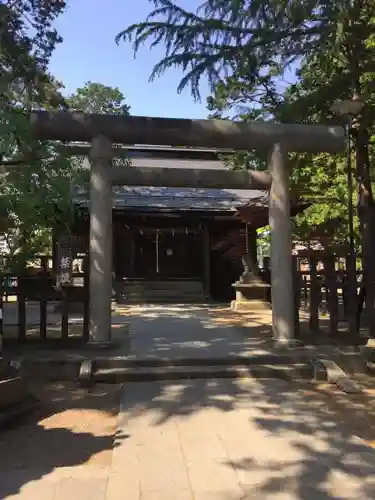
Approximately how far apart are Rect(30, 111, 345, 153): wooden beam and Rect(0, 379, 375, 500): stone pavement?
4.12 meters

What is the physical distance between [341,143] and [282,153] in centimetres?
105

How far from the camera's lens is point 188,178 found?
8062 mm

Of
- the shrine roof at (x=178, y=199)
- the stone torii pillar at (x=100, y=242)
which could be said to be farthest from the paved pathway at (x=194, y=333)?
the shrine roof at (x=178, y=199)

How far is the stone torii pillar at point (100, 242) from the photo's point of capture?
743cm

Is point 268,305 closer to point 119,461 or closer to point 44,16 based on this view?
point 44,16

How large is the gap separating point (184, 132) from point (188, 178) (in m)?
0.78

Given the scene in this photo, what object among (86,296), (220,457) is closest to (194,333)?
(86,296)

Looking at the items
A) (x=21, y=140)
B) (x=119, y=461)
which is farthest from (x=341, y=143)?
(x=119, y=461)

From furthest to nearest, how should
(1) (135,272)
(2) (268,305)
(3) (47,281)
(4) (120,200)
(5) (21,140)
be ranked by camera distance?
(1) (135,272) < (4) (120,200) < (2) (268,305) < (3) (47,281) < (5) (21,140)

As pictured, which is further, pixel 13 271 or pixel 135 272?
pixel 135 272

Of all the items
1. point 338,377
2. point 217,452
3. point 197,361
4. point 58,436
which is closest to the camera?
point 217,452

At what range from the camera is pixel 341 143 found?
8.09m

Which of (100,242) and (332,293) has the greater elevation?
(100,242)

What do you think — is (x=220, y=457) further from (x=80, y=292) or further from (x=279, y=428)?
(x=80, y=292)
